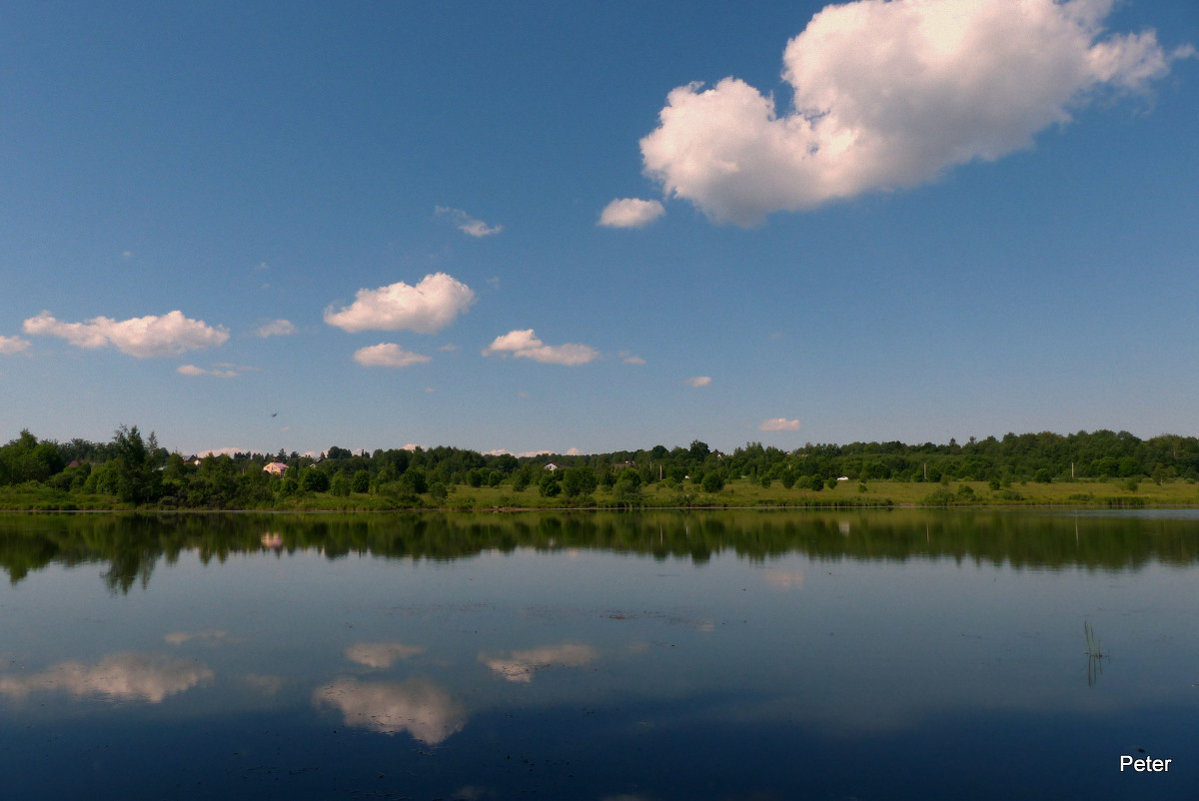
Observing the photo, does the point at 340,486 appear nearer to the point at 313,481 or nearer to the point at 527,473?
the point at 313,481

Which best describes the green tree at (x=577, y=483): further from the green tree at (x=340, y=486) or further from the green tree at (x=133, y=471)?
the green tree at (x=133, y=471)

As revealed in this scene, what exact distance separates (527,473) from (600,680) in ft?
347

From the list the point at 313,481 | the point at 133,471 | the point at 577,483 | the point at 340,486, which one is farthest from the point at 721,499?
the point at 133,471

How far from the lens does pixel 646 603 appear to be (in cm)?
2950

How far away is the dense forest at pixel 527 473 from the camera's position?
332 feet

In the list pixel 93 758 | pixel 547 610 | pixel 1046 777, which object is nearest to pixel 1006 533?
pixel 547 610

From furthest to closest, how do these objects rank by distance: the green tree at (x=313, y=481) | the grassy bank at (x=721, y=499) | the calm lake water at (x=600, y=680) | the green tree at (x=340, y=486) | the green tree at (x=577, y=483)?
the green tree at (x=313, y=481) → the green tree at (x=340, y=486) → the green tree at (x=577, y=483) → the grassy bank at (x=721, y=499) → the calm lake water at (x=600, y=680)

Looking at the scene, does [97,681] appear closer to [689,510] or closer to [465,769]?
[465,769]

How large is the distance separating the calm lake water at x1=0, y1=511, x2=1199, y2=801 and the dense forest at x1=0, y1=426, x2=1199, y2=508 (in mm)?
64953

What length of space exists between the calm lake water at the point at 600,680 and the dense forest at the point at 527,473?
213 ft

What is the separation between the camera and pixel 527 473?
404 feet

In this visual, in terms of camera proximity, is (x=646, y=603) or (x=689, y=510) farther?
(x=689, y=510)

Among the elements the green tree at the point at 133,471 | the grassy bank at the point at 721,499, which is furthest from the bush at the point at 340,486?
the green tree at the point at 133,471

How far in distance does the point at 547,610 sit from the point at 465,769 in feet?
50.4
